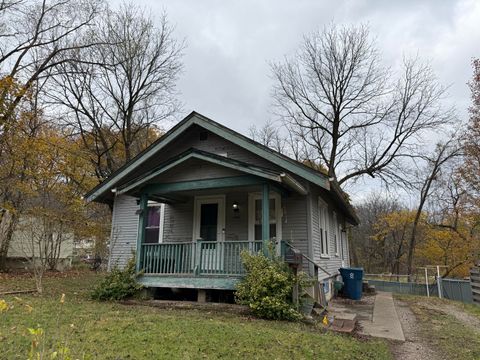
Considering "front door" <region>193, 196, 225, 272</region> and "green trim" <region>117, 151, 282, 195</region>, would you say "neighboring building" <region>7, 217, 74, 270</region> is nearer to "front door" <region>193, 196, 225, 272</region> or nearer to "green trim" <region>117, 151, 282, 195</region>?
"green trim" <region>117, 151, 282, 195</region>

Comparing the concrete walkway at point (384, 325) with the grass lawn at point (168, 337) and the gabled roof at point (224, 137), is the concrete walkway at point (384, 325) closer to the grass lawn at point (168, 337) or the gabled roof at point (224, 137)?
the grass lawn at point (168, 337)

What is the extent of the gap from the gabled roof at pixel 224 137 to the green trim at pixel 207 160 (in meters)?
0.92

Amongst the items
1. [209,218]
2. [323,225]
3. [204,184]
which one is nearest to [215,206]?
[209,218]

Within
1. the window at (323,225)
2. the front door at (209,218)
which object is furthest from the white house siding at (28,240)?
the window at (323,225)

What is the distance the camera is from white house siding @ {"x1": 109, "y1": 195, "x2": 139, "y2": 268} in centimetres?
1190

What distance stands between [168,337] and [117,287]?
13.6ft

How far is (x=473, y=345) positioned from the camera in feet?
19.4

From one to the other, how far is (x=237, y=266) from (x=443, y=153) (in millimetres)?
24715

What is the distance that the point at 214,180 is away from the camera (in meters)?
8.66

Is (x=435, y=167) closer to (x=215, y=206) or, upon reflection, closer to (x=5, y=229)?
(x=215, y=206)

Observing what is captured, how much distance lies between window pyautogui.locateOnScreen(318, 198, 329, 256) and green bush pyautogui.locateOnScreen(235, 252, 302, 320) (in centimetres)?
353

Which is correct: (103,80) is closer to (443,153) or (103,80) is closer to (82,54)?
(82,54)

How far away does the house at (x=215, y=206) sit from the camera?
838 cm

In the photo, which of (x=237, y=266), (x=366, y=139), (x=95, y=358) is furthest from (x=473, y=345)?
(x=366, y=139)
